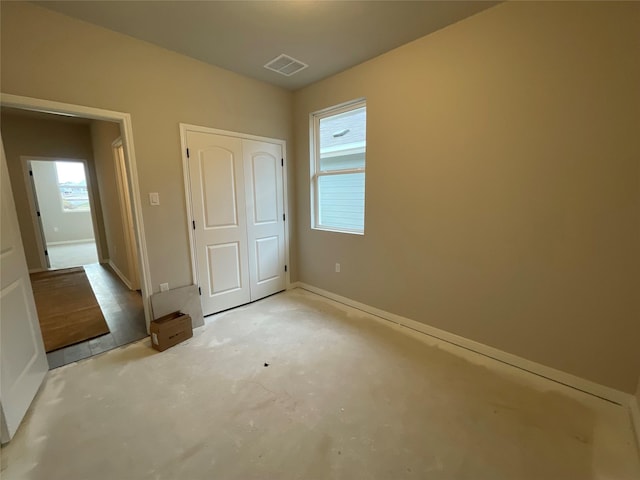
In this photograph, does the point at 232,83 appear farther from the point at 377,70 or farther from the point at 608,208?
the point at 608,208

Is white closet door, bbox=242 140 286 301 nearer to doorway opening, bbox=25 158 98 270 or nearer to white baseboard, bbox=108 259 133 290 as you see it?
white baseboard, bbox=108 259 133 290

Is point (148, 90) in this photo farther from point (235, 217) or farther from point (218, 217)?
point (235, 217)

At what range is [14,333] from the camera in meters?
1.67

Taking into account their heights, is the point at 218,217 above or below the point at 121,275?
above

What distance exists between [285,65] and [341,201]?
1.54m

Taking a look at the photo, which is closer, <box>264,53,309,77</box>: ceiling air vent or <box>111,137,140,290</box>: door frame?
<box>264,53,309,77</box>: ceiling air vent

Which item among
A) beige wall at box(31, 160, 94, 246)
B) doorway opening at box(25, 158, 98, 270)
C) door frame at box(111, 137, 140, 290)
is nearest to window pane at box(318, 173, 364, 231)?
door frame at box(111, 137, 140, 290)

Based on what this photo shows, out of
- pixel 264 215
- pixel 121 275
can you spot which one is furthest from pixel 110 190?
pixel 264 215

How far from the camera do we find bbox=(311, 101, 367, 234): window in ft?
9.81

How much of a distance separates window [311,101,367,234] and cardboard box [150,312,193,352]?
6.18 ft

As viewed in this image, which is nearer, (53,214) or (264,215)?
(264,215)

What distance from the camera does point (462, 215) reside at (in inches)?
89.1

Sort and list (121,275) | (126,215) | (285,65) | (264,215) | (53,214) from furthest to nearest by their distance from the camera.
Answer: (53,214), (121,275), (126,215), (264,215), (285,65)

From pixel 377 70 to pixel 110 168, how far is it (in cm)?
420
